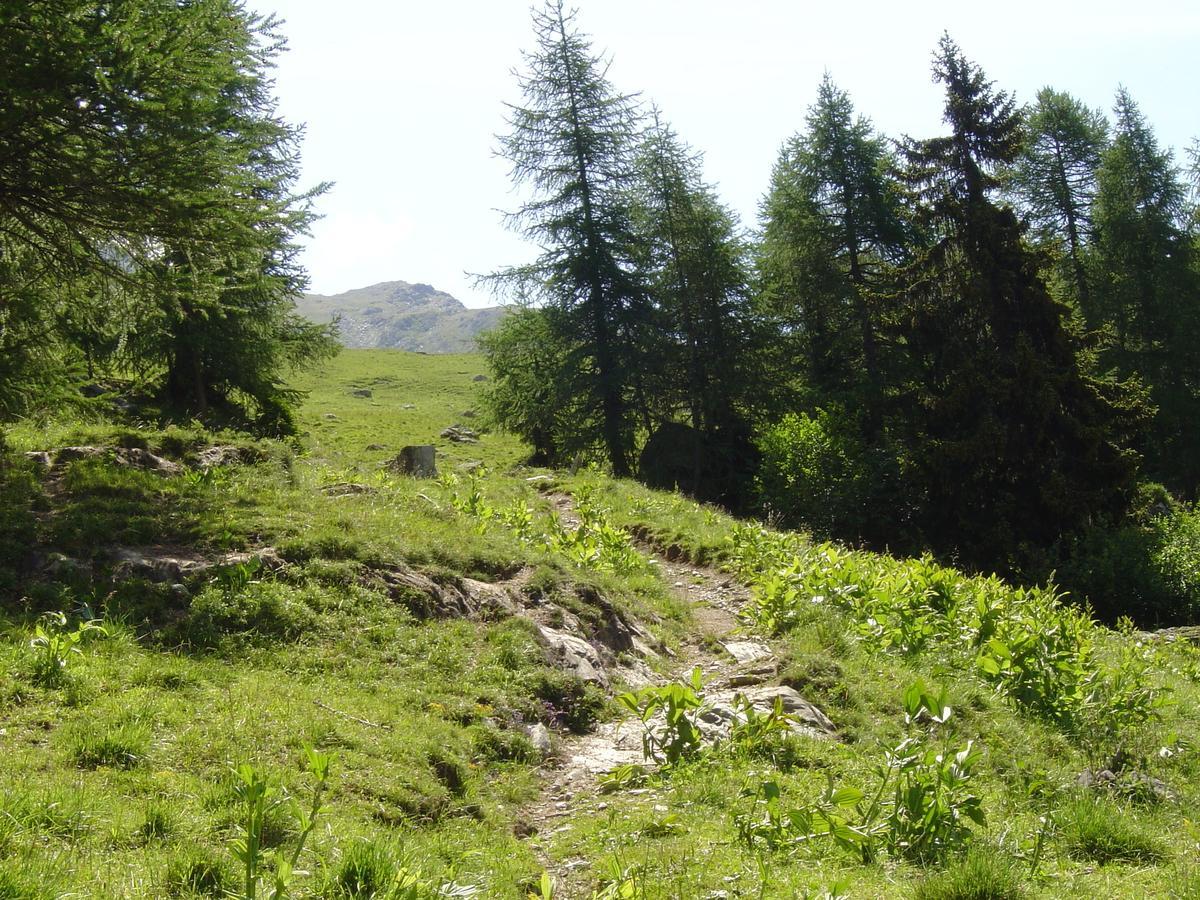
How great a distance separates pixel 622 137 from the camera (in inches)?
1037

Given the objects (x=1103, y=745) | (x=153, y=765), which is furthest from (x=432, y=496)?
(x=1103, y=745)

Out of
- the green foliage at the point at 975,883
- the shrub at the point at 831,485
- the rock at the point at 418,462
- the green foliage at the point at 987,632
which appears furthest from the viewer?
the shrub at the point at 831,485

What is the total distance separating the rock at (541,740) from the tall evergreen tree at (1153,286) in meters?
33.9

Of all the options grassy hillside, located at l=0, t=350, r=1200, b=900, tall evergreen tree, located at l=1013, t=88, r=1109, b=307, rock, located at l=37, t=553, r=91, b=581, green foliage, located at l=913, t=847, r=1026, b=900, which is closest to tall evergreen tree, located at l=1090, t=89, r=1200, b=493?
tall evergreen tree, located at l=1013, t=88, r=1109, b=307

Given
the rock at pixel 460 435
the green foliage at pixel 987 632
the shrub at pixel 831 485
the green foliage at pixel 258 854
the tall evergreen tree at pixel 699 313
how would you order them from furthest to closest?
the rock at pixel 460 435, the tall evergreen tree at pixel 699 313, the shrub at pixel 831 485, the green foliage at pixel 987 632, the green foliage at pixel 258 854

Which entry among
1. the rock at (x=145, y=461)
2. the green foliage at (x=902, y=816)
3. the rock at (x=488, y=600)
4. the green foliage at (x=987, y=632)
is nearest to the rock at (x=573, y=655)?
the rock at (x=488, y=600)

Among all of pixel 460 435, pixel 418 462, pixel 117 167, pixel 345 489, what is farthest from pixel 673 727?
pixel 460 435

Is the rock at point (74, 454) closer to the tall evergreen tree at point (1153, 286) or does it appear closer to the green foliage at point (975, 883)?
the green foliage at point (975, 883)

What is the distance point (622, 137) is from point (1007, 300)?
13105 mm

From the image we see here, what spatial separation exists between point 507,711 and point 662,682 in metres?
2.32

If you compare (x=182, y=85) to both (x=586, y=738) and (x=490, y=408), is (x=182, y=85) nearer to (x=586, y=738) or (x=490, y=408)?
(x=586, y=738)

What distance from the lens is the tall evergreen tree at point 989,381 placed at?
68.2 feet

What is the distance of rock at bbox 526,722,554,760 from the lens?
688cm

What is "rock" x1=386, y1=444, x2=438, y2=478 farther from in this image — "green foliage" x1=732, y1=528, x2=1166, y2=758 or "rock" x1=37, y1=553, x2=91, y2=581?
"rock" x1=37, y1=553, x2=91, y2=581
